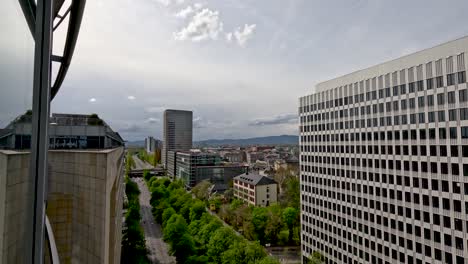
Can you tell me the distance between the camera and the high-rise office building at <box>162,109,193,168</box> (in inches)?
4498

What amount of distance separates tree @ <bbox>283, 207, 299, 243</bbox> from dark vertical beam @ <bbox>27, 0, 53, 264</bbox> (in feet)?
102

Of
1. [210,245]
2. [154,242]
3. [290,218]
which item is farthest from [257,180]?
[210,245]

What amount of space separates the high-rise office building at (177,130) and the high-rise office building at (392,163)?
9170 cm

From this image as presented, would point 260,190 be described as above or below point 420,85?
below

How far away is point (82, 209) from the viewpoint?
785 centimetres

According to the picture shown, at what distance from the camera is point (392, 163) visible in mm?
18922

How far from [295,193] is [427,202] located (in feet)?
68.8

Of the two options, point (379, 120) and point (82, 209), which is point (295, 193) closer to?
point (379, 120)

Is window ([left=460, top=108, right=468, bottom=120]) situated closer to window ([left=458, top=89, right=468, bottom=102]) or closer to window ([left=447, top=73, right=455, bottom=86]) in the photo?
window ([left=458, top=89, right=468, bottom=102])

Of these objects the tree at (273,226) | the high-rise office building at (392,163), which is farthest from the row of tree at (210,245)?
the high-rise office building at (392,163)

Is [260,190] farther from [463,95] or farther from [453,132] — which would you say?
[463,95]

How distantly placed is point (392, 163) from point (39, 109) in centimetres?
2152

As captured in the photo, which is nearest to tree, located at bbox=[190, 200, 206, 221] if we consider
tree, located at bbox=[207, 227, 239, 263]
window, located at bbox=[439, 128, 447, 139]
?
tree, located at bbox=[207, 227, 239, 263]

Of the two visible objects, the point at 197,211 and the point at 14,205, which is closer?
the point at 14,205
